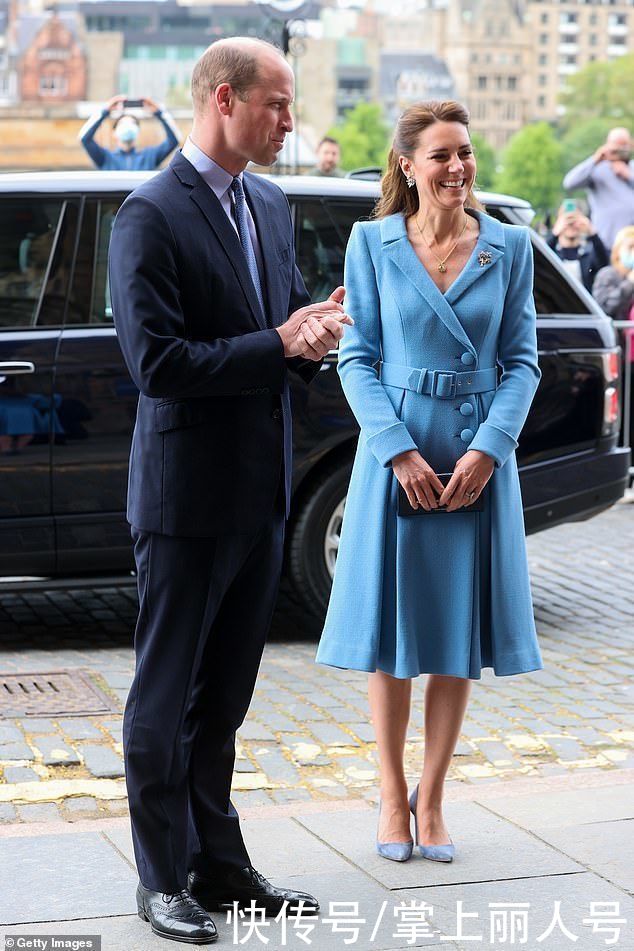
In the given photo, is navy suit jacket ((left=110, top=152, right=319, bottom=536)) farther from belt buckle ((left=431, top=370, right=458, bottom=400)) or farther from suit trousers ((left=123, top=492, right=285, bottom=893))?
belt buckle ((left=431, top=370, right=458, bottom=400))

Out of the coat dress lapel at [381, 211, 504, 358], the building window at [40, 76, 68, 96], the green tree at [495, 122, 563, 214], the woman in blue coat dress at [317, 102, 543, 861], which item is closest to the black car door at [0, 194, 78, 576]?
the woman in blue coat dress at [317, 102, 543, 861]

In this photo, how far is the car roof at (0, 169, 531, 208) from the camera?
6.33 metres

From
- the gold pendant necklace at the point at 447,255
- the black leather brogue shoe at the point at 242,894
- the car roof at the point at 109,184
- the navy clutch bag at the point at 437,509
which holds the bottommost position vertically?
the black leather brogue shoe at the point at 242,894

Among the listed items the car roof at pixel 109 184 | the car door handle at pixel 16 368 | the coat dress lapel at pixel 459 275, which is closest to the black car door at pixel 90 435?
the car door handle at pixel 16 368

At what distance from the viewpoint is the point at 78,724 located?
17.3 feet

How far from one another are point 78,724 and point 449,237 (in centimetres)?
232

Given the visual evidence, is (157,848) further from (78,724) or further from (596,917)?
(78,724)

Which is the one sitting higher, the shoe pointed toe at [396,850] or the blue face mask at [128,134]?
Result: the blue face mask at [128,134]

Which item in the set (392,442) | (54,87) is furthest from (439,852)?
(54,87)

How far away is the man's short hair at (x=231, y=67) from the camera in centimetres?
316

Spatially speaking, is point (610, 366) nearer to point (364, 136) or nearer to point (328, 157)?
point (328, 157)

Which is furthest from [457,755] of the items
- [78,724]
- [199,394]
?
[199,394]

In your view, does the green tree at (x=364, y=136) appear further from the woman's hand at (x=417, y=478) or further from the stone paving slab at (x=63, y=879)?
the stone paving slab at (x=63, y=879)

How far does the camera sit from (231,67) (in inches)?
125
